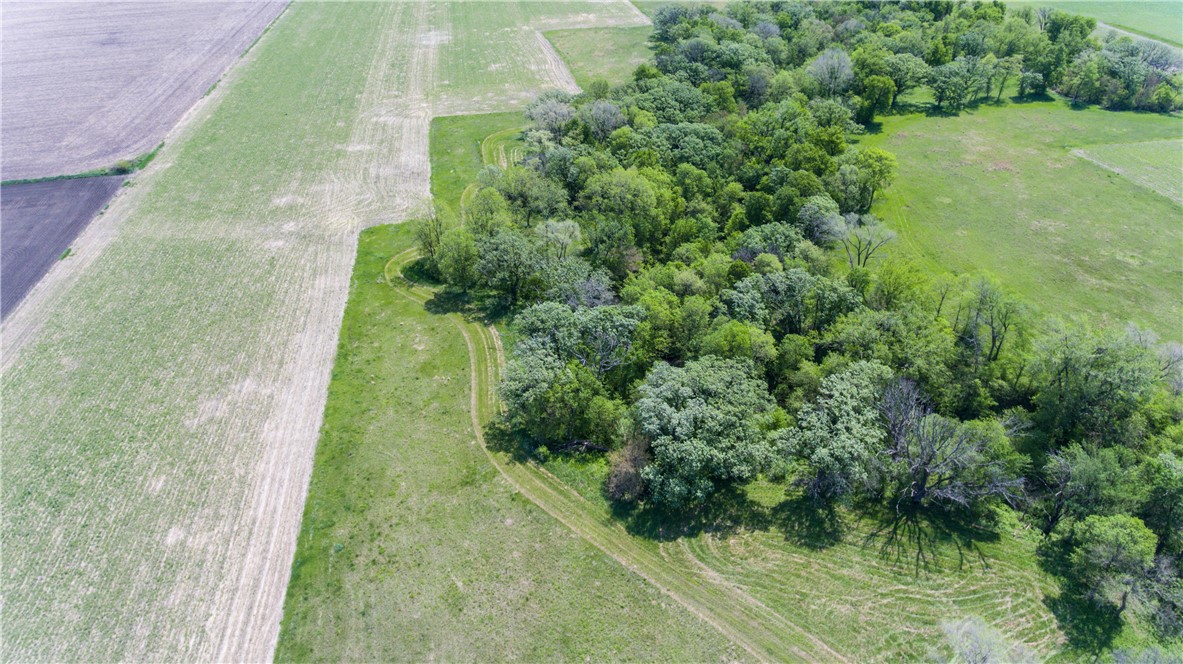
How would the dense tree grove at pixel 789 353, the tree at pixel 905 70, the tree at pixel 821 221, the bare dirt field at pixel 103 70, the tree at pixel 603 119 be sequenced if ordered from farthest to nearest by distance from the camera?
the tree at pixel 905 70
the bare dirt field at pixel 103 70
the tree at pixel 603 119
the tree at pixel 821 221
the dense tree grove at pixel 789 353

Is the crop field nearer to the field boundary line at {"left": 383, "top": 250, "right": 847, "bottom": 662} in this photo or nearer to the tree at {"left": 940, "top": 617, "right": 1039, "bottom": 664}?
the tree at {"left": 940, "top": 617, "right": 1039, "bottom": 664}

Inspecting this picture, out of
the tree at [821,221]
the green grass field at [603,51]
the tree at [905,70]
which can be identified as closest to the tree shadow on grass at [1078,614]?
the tree at [821,221]

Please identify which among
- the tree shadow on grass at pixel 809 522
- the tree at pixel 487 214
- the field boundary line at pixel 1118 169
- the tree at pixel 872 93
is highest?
the tree at pixel 872 93

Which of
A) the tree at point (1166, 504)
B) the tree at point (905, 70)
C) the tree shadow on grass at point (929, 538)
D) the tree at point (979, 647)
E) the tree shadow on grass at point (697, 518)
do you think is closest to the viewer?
the tree at point (979, 647)

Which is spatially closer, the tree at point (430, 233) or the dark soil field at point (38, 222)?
the dark soil field at point (38, 222)

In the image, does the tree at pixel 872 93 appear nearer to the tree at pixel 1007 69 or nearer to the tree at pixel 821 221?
the tree at pixel 1007 69

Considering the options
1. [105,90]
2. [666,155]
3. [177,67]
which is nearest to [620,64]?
[666,155]

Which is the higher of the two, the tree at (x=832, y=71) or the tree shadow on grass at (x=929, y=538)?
the tree at (x=832, y=71)

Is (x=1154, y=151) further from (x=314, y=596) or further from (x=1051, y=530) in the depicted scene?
(x=314, y=596)
